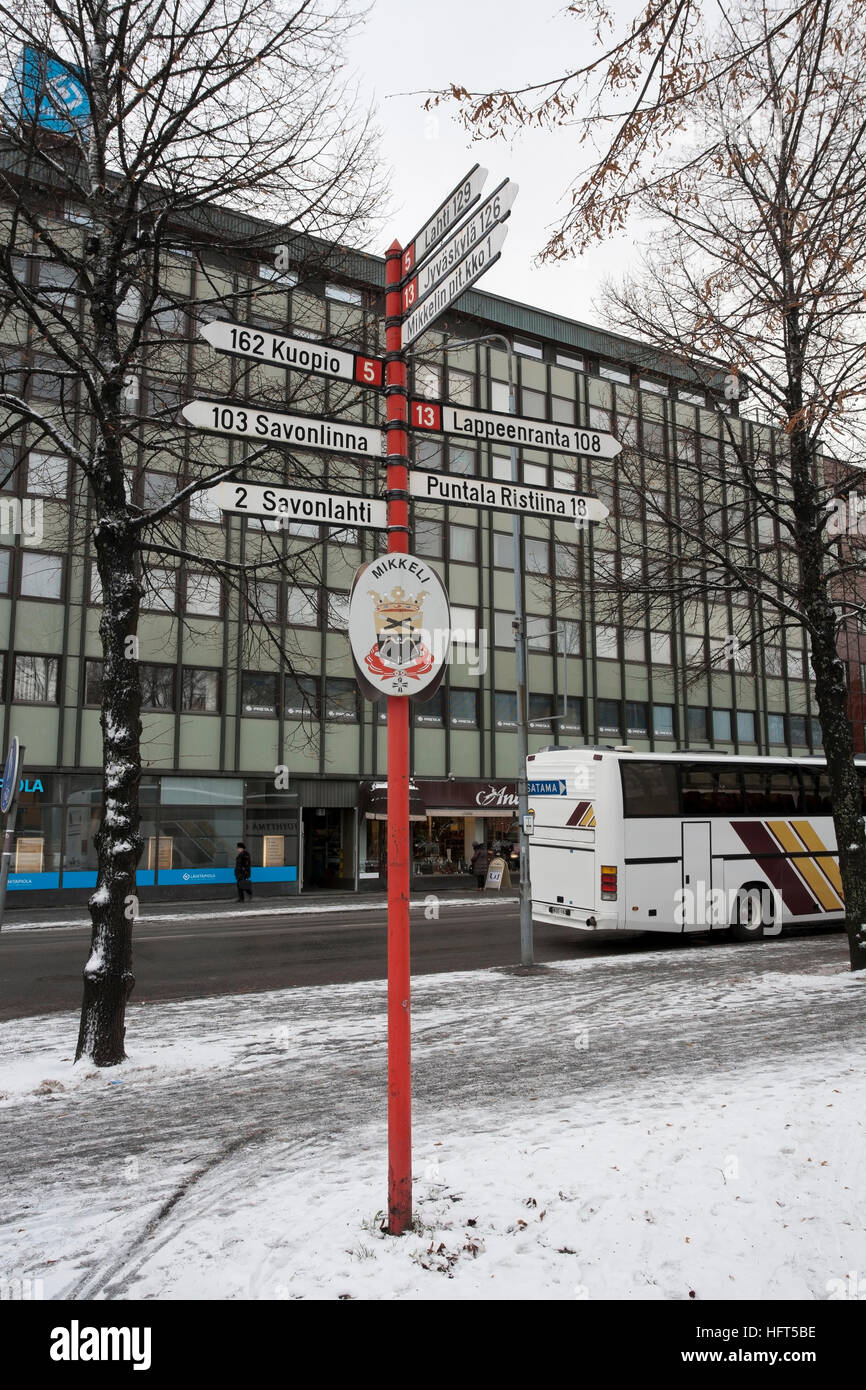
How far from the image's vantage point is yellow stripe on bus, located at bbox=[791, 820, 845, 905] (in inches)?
678

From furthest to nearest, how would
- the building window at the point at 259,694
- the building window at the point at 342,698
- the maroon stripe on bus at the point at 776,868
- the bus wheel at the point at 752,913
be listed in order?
the building window at the point at 342,698 < the building window at the point at 259,694 < the maroon stripe on bus at the point at 776,868 < the bus wheel at the point at 752,913

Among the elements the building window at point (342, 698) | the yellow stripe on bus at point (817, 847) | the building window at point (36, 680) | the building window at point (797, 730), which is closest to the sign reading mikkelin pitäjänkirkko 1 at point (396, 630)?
the yellow stripe on bus at point (817, 847)

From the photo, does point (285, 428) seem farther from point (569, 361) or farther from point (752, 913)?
point (569, 361)

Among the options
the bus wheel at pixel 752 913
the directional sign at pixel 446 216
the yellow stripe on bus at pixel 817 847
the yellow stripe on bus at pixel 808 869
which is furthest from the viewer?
the yellow stripe on bus at pixel 817 847

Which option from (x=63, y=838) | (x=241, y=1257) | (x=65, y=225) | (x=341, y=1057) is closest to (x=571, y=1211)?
(x=241, y=1257)

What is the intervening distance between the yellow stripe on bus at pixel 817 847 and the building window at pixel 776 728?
25.8 m

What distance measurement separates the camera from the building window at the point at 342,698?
30594 mm

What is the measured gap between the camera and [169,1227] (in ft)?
14.3

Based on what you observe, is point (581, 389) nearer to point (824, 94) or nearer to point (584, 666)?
point (584, 666)

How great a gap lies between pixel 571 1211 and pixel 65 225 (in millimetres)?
8754

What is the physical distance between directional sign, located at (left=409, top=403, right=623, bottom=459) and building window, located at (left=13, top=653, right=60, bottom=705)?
23.7 metres

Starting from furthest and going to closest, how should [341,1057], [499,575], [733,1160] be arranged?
[499,575]
[341,1057]
[733,1160]

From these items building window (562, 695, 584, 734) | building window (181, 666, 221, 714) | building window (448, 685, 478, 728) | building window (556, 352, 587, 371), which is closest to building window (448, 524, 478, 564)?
building window (448, 685, 478, 728)

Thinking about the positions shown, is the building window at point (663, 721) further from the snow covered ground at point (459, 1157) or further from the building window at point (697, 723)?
the snow covered ground at point (459, 1157)
